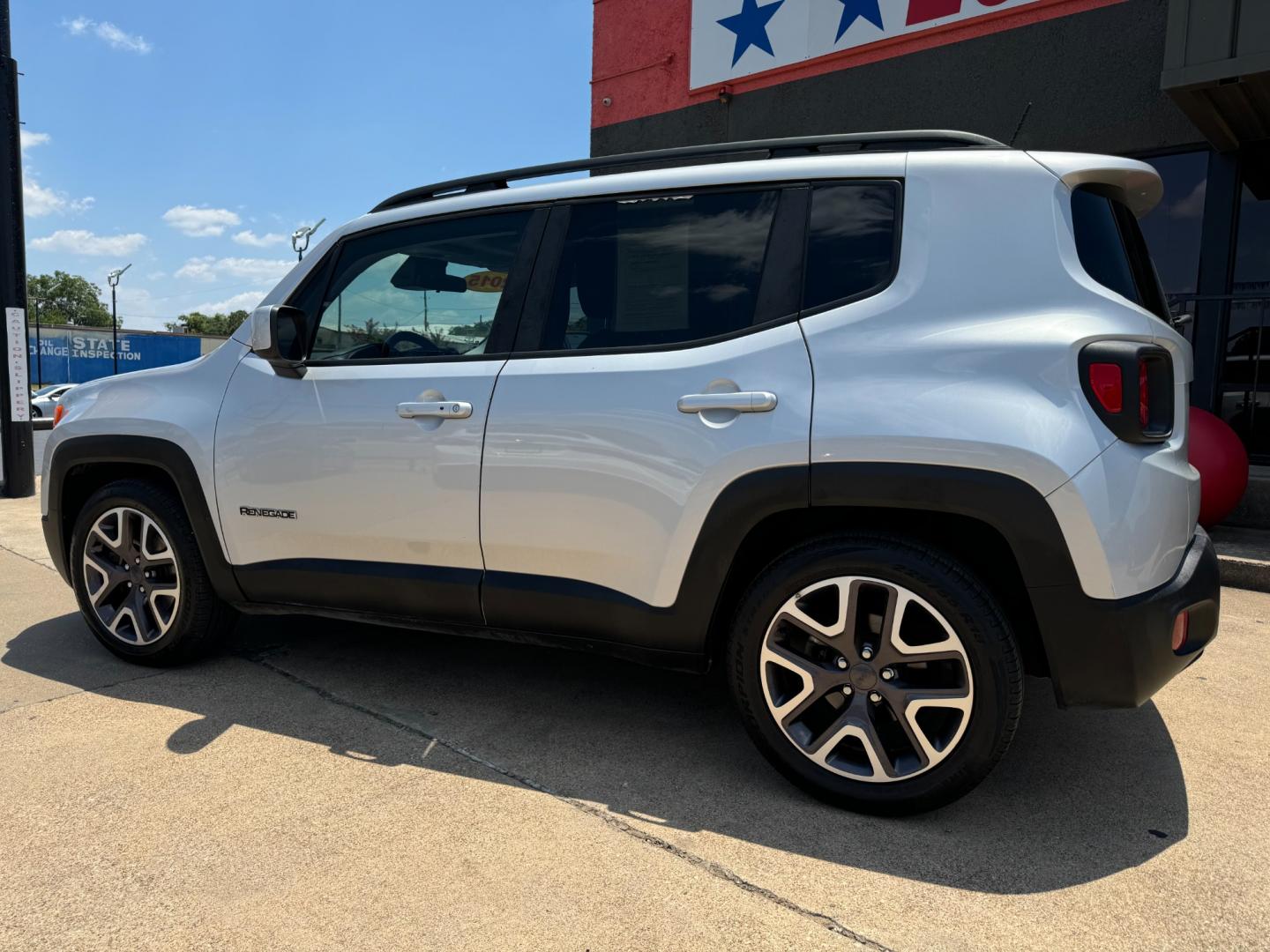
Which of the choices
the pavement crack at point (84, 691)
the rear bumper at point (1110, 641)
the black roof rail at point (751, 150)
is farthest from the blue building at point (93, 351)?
the rear bumper at point (1110, 641)

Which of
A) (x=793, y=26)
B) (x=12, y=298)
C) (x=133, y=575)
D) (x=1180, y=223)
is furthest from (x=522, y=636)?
(x=793, y=26)

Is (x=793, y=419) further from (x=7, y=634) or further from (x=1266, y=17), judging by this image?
(x=1266, y=17)

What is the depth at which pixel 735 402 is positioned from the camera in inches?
96.1

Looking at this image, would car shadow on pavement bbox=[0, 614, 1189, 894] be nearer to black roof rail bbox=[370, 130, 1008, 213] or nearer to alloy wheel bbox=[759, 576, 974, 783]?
alloy wheel bbox=[759, 576, 974, 783]

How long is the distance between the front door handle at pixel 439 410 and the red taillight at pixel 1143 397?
1.90m

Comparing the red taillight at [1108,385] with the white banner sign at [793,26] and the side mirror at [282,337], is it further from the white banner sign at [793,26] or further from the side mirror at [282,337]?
the white banner sign at [793,26]

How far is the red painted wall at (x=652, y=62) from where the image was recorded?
386 inches

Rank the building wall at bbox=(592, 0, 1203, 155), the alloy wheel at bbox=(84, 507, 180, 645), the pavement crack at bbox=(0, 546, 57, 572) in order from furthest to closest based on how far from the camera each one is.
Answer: the building wall at bbox=(592, 0, 1203, 155) → the pavement crack at bbox=(0, 546, 57, 572) → the alloy wheel at bbox=(84, 507, 180, 645)

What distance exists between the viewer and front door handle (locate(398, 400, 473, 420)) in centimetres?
285

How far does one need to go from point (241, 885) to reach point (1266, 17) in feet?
24.2

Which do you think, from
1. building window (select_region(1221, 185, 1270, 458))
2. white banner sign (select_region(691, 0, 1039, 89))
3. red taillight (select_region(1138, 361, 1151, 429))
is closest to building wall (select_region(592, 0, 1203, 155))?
white banner sign (select_region(691, 0, 1039, 89))

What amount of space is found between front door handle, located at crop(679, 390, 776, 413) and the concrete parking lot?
3.68 ft

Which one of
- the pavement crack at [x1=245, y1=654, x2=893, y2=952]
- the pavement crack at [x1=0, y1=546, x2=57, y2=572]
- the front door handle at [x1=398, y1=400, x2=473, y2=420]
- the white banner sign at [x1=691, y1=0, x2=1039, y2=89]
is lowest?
the pavement crack at [x1=0, y1=546, x2=57, y2=572]

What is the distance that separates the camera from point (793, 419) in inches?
94.4
